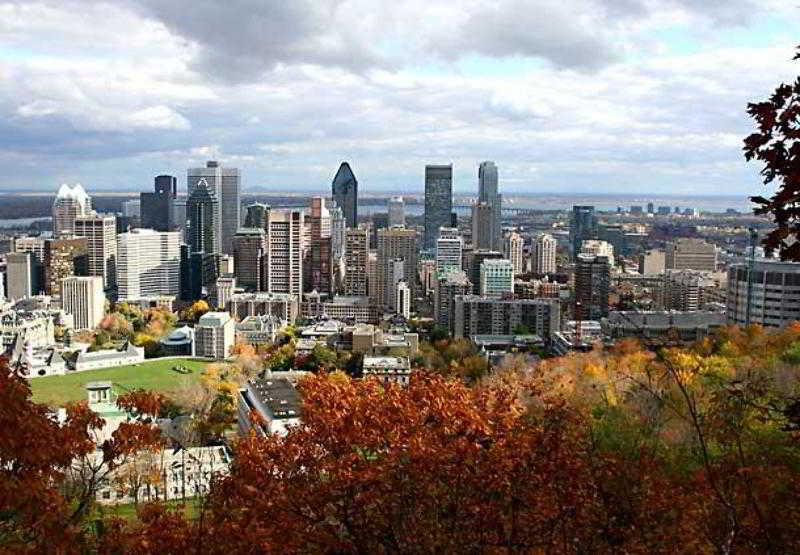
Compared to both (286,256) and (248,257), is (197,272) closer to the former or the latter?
(248,257)

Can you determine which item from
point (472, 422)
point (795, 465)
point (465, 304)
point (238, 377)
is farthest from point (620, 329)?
point (472, 422)

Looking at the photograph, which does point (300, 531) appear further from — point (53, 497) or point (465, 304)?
point (465, 304)

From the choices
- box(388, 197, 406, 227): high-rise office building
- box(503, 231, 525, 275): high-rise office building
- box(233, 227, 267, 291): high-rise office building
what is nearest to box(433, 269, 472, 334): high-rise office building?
box(233, 227, 267, 291): high-rise office building

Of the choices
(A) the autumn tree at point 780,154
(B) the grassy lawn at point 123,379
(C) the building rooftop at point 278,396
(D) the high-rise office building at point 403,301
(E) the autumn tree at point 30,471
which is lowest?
(B) the grassy lawn at point 123,379

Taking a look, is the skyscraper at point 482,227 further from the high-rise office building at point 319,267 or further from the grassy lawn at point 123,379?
the grassy lawn at point 123,379

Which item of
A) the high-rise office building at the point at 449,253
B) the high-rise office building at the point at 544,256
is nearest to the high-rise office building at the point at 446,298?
the high-rise office building at the point at 449,253

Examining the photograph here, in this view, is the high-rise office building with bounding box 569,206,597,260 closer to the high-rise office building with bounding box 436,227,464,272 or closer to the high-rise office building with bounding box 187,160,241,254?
the high-rise office building with bounding box 436,227,464,272
